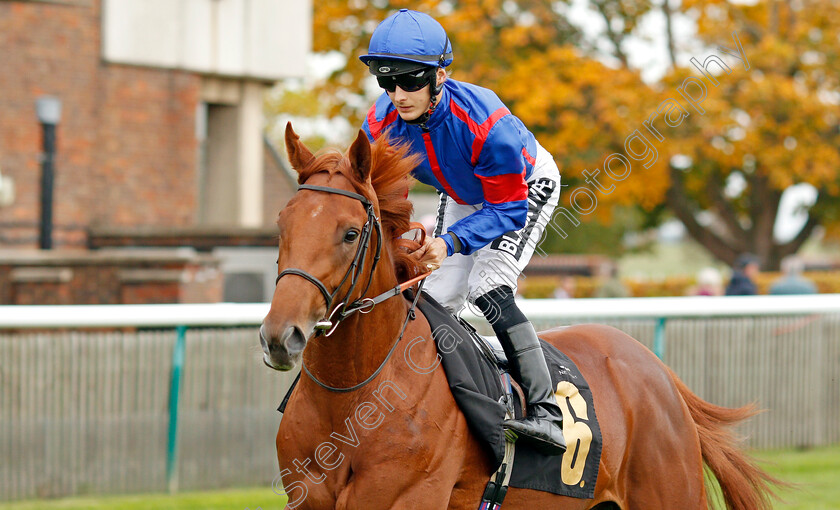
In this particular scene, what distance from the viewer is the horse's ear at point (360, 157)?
8.92ft

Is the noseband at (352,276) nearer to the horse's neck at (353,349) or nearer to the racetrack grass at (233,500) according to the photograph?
the horse's neck at (353,349)

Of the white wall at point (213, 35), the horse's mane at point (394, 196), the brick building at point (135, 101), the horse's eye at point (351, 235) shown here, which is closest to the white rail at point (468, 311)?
the horse's mane at point (394, 196)

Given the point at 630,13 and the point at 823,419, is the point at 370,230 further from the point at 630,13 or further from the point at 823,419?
the point at 630,13

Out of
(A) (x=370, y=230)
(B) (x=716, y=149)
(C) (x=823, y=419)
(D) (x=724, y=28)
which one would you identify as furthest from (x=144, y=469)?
(D) (x=724, y=28)

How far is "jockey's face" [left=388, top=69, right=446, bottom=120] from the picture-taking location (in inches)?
122

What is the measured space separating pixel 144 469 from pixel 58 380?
75 cm

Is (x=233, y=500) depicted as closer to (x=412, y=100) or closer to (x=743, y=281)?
(x=412, y=100)

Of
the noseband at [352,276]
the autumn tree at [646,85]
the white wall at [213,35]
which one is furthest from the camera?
the autumn tree at [646,85]

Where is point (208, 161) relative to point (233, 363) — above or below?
above

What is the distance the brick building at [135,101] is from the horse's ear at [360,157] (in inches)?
363

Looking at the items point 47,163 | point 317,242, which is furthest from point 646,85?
point 317,242

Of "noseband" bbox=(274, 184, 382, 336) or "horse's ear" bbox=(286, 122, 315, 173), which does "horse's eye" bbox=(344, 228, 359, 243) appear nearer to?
"noseband" bbox=(274, 184, 382, 336)

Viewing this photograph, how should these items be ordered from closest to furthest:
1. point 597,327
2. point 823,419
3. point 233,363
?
point 597,327
point 233,363
point 823,419

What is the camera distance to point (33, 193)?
456 inches
